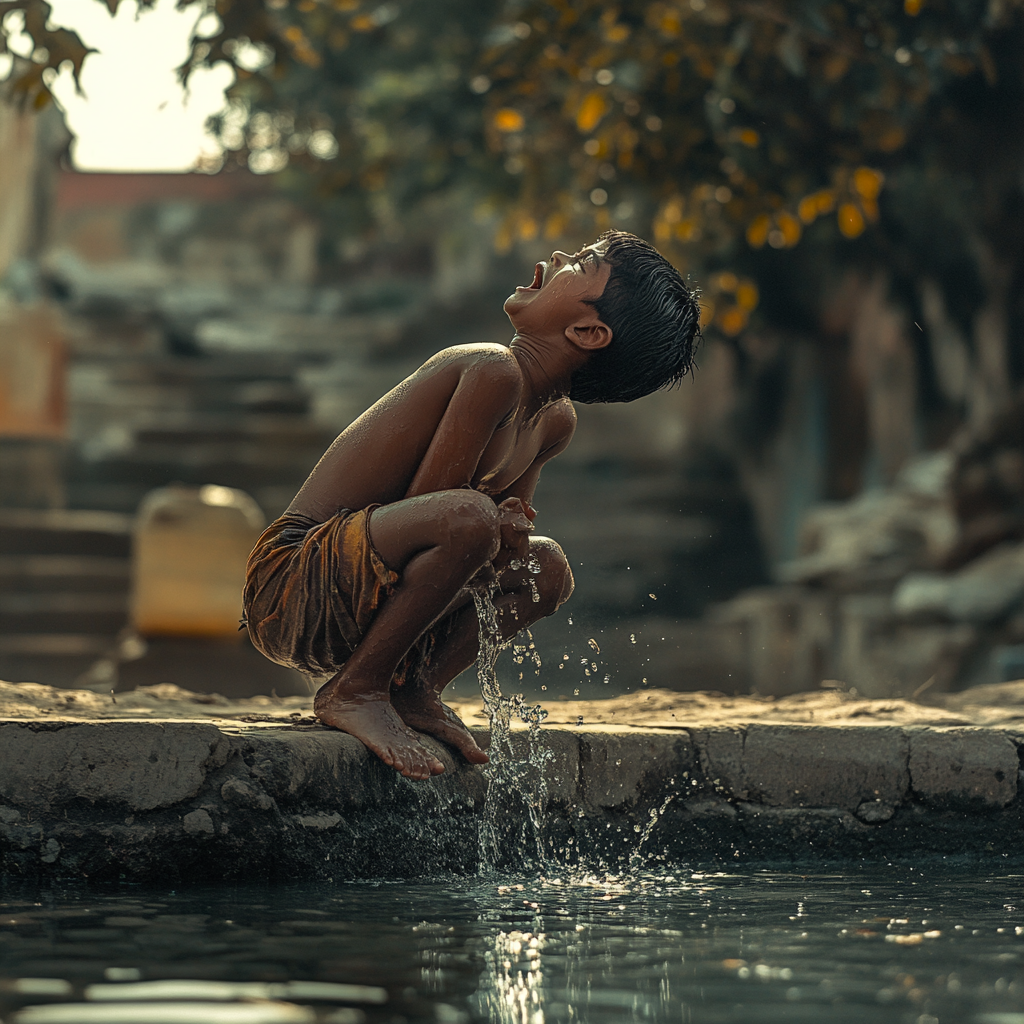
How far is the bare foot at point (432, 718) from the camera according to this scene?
2.96 meters

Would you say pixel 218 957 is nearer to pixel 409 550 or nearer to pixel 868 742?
pixel 409 550

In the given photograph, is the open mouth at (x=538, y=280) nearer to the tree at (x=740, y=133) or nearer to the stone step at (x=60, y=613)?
the tree at (x=740, y=133)

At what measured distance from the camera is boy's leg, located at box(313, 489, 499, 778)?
2.73 meters

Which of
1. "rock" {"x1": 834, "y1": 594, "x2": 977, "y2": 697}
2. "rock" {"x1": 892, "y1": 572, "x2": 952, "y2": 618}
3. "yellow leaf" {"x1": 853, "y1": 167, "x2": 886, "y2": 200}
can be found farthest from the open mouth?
"rock" {"x1": 892, "y1": 572, "x2": 952, "y2": 618}

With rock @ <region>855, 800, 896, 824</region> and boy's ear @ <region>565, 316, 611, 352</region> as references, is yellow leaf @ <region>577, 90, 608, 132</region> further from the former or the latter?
rock @ <region>855, 800, 896, 824</region>

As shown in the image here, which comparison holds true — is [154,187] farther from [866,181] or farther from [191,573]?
[866,181]

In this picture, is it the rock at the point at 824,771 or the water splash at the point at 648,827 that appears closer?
the water splash at the point at 648,827

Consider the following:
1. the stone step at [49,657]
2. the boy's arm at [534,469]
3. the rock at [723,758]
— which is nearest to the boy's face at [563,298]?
the boy's arm at [534,469]

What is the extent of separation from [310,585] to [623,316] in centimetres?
87

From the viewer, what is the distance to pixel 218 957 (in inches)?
75.0

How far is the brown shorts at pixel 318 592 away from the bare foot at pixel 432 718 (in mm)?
39

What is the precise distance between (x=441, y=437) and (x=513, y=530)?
0.78ft

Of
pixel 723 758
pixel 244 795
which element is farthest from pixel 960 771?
pixel 244 795

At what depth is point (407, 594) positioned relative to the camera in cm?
278
